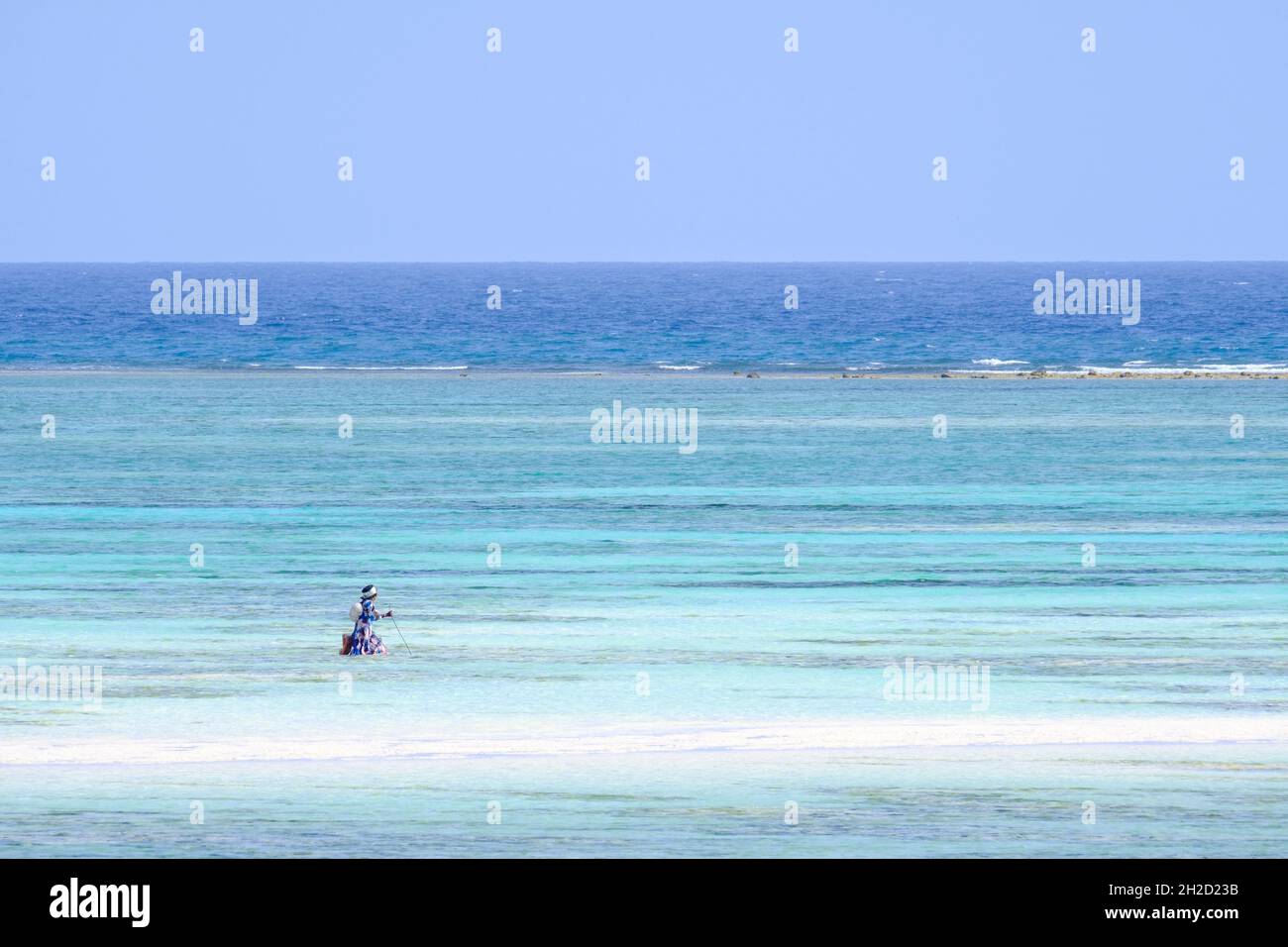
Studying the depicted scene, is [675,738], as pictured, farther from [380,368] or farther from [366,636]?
[380,368]

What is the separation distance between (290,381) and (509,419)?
21762 mm

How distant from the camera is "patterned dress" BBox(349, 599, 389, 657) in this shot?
22528mm

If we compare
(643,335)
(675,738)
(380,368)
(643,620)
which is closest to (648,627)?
(643,620)

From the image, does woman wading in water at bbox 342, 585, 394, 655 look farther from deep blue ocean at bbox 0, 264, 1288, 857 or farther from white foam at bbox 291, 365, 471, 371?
white foam at bbox 291, 365, 471, 371

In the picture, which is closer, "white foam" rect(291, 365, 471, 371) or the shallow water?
the shallow water

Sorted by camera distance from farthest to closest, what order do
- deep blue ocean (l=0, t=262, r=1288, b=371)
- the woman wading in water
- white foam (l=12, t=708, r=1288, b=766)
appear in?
deep blue ocean (l=0, t=262, r=1288, b=371)
the woman wading in water
white foam (l=12, t=708, r=1288, b=766)

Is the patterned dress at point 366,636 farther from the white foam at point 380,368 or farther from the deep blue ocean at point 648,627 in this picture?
the white foam at point 380,368

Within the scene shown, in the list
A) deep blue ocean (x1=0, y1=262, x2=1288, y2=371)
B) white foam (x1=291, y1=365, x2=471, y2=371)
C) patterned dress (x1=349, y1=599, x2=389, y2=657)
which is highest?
deep blue ocean (x1=0, y1=262, x2=1288, y2=371)

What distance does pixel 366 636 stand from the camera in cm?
2281

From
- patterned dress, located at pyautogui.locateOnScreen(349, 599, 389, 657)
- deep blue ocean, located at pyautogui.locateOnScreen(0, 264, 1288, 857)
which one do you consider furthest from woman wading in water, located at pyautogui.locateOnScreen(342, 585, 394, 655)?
deep blue ocean, located at pyautogui.locateOnScreen(0, 264, 1288, 857)

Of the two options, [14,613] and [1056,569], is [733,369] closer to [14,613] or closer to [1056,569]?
[1056,569]

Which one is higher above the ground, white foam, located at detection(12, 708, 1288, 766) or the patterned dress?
the patterned dress

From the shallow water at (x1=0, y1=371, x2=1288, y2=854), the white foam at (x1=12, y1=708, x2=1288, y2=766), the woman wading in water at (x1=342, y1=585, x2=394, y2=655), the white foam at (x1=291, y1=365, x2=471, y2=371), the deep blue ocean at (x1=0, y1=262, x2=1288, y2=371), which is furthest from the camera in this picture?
the deep blue ocean at (x1=0, y1=262, x2=1288, y2=371)

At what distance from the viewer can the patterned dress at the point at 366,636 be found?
73.9 ft
